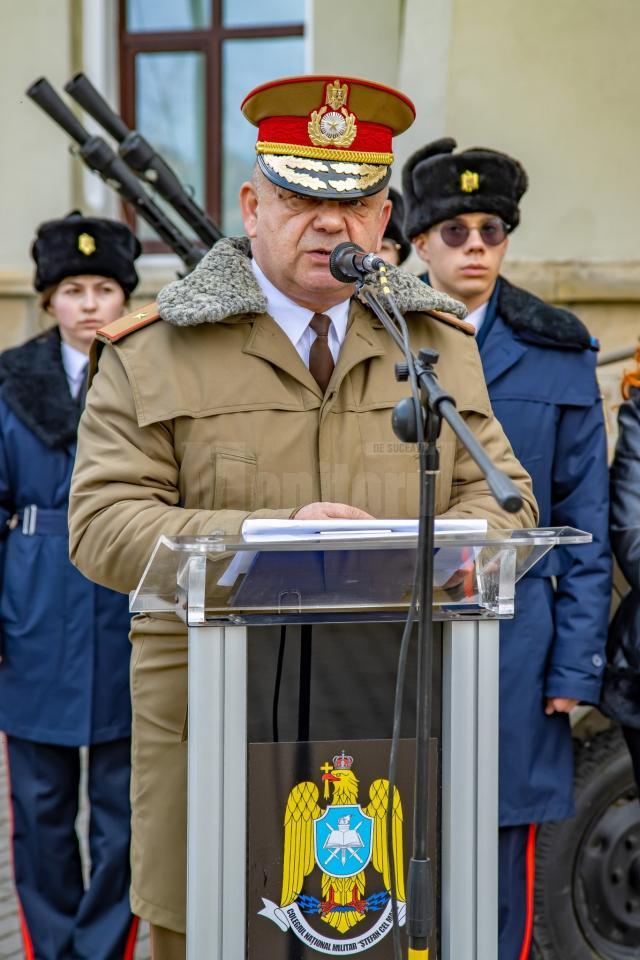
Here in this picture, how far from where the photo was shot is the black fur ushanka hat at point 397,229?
4.40 m

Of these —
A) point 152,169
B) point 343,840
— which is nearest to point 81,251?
point 152,169

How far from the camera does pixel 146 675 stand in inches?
95.7

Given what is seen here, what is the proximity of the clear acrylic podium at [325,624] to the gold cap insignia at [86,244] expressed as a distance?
7.41ft

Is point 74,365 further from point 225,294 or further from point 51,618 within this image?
point 225,294

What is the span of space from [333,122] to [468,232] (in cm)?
119

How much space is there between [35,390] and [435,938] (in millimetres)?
2382

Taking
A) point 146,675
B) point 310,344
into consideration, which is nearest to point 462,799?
point 146,675

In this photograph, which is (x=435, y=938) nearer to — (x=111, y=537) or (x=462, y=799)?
(x=462, y=799)

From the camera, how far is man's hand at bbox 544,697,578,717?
3219mm

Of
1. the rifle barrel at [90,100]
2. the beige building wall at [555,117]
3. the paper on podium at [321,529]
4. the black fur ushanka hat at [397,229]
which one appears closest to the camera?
the paper on podium at [321,529]

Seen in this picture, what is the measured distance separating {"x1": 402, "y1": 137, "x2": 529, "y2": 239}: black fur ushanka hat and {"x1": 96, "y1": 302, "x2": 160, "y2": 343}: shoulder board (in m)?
1.27

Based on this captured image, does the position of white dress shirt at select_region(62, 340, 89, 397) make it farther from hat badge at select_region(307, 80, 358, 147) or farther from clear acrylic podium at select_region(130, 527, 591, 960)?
clear acrylic podium at select_region(130, 527, 591, 960)

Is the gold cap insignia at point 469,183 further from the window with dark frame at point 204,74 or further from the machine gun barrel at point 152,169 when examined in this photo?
the window with dark frame at point 204,74

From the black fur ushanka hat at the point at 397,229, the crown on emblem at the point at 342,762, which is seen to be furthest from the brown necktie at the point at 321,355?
the black fur ushanka hat at the point at 397,229
